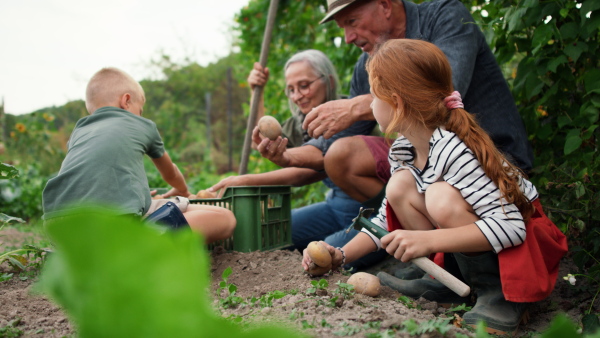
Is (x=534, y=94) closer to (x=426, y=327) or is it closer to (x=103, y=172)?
(x=426, y=327)

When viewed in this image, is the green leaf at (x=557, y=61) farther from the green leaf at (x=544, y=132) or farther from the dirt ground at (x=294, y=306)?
the dirt ground at (x=294, y=306)

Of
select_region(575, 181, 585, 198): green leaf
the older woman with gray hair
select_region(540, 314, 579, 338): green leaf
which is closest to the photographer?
select_region(540, 314, 579, 338): green leaf

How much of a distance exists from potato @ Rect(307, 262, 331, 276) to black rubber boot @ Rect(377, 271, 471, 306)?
0.28 metres

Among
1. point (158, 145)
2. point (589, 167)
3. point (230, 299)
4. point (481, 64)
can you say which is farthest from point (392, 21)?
point (230, 299)

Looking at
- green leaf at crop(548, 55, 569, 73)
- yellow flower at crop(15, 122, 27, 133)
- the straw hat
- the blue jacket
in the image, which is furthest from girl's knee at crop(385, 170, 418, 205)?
yellow flower at crop(15, 122, 27, 133)

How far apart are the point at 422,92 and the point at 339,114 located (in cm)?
66

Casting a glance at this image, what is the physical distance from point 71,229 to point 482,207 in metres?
1.57

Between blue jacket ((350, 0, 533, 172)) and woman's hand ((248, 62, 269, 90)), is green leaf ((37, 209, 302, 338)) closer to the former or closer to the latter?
blue jacket ((350, 0, 533, 172))

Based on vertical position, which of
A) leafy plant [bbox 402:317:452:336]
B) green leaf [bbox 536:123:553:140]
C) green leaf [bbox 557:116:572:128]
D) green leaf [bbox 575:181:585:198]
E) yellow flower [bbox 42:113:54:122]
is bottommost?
leafy plant [bbox 402:317:452:336]

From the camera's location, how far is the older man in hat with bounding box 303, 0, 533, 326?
A: 7.45 feet

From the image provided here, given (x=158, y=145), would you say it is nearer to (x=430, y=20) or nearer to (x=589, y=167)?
(x=430, y=20)

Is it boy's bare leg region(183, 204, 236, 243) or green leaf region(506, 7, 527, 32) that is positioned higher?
green leaf region(506, 7, 527, 32)

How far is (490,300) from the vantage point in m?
1.76

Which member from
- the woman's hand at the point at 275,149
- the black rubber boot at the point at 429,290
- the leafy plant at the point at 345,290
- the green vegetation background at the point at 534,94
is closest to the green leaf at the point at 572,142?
the green vegetation background at the point at 534,94
